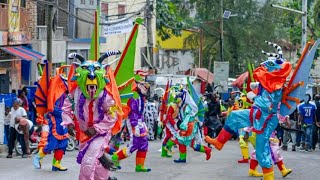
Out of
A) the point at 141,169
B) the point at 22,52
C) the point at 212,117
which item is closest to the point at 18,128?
the point at 141,169

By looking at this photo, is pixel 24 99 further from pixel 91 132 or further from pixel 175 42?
pixel 175 42

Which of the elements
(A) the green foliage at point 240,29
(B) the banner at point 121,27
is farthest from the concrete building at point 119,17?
(B) the banner at point 121,27

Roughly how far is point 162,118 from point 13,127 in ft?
12.8

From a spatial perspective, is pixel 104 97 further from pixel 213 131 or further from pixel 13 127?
pixel 213 131

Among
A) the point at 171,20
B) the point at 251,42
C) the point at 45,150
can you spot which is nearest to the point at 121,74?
the point at 45,150

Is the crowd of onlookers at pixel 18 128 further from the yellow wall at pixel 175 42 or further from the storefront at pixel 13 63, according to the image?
the yellow wall at pixel 175 42

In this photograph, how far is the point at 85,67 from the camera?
1309 centimetres

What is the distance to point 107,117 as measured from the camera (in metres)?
13.1

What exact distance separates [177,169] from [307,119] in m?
8.50

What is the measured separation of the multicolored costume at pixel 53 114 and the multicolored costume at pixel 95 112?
4740mm

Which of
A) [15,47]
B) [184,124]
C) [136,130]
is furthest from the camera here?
[15,47]

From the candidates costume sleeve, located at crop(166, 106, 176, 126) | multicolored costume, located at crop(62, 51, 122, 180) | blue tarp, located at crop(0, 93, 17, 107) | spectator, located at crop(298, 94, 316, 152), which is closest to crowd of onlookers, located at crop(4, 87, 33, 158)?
blue tarp, located at crop(0, 93, 17, 107)

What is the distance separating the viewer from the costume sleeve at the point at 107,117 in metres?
13.0

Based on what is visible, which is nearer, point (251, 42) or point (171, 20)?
point (171, 20)
